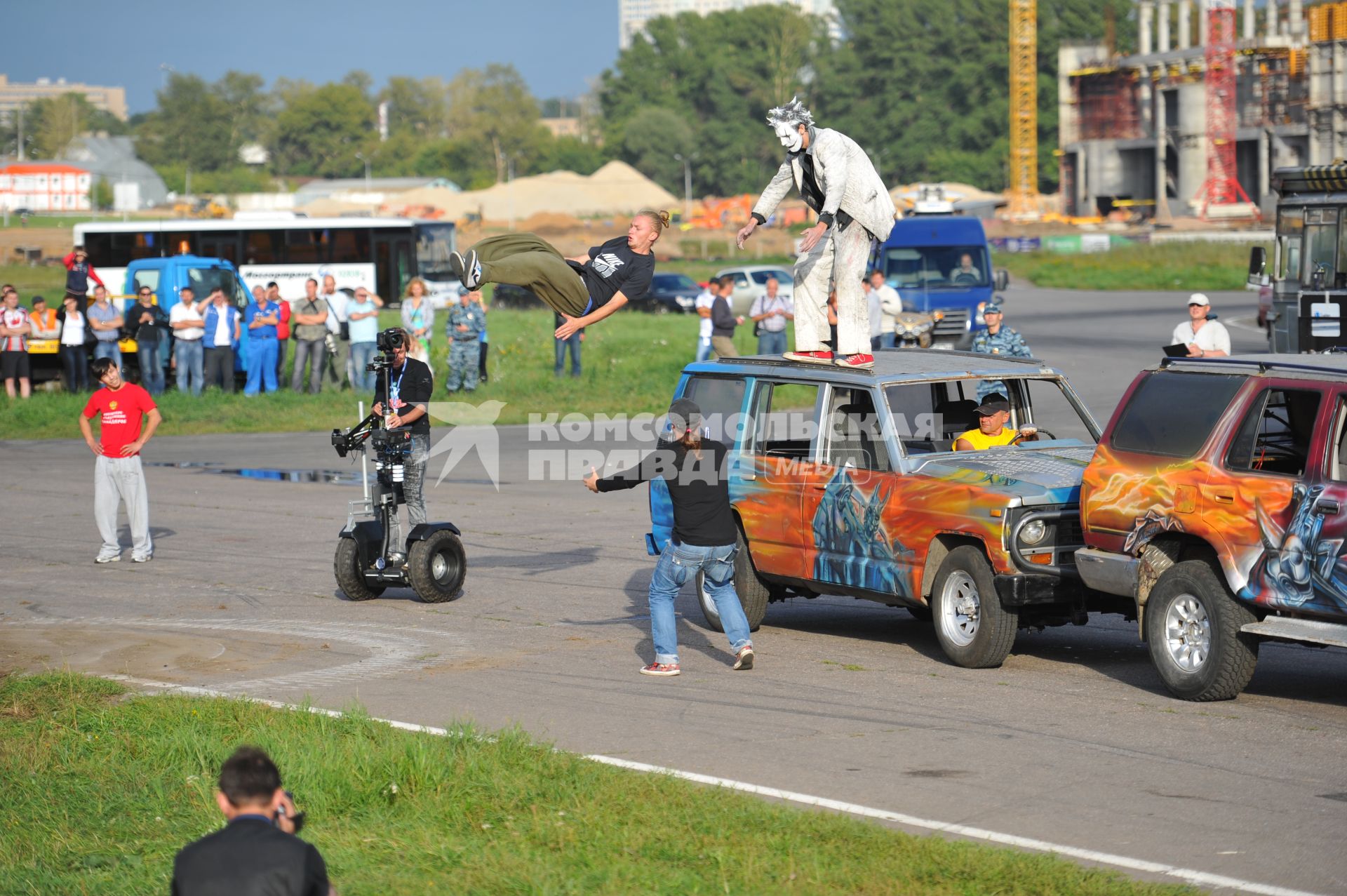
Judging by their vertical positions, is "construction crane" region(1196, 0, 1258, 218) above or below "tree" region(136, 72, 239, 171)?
below

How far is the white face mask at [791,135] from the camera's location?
11531 mm

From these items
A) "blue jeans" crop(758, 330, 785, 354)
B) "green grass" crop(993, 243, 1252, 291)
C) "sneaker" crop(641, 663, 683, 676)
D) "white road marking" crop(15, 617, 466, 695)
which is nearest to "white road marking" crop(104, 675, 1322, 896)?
"white road marking" crop(15, 617, 466, 695)

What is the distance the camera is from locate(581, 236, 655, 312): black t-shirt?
11133 millimetres

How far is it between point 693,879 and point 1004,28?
158008 mm

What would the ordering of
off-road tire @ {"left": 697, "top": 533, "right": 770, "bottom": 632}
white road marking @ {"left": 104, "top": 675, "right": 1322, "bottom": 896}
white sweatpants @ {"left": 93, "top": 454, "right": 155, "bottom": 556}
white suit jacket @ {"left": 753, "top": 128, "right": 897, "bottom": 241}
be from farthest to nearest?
white sweatpants @ {"left": 93, "top": 454, "right": 155, "bottom": 556}, off-road tire @ {"left": 697, "top": 533, "right": 770, "bottom": 632}, white suit jacket @ {"left": 753, "top": 128, "right": 897, "bottom": 241}, white road marking @ {"left": 104, "top": 675, "right": 1322, "bottom": 896}

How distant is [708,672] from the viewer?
10625mm

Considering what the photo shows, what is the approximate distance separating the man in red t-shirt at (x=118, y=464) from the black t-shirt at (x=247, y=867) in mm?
11193

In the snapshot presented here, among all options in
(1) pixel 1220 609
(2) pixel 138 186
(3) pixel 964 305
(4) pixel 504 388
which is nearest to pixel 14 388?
(4) pixel 504 388

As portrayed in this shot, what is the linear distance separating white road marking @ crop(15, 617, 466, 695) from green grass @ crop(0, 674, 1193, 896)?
1.40 meters

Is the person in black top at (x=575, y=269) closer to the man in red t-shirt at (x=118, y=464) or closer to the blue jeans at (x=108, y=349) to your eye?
the man in red t-shirt at (x=118, y=464)

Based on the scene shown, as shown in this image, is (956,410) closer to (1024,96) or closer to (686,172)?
(1024,96)

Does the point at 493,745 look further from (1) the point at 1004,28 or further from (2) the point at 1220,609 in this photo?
(1) the point at 1004,28

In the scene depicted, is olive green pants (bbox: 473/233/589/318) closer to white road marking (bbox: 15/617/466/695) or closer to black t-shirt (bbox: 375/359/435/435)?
black t-shirt (bbox: 375/359/435/435)

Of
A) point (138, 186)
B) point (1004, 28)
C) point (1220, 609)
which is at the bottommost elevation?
point (1220, 609)
